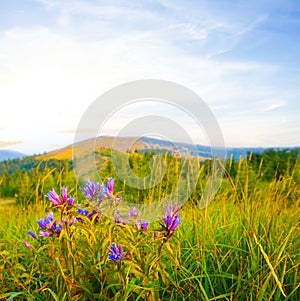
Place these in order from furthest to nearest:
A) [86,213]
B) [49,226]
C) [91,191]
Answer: [86,213] < [91,191] < [49,226]

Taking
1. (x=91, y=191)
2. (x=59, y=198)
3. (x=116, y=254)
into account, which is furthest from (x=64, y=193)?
(x=116, y=254)

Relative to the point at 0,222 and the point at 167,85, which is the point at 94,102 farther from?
the point at 0,222

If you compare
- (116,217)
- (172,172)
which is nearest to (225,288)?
(116,217)

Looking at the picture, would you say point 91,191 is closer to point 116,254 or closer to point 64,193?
point 64,193

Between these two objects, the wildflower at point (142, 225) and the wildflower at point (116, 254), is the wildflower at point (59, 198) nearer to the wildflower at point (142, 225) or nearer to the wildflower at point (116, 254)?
the wildflower at point (116, 254)

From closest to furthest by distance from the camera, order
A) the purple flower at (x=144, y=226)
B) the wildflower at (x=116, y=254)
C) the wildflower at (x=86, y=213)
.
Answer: the wildflower at (x=116, y=254)
the purple flower at (x=144, y=226)
the wildflower at (x=86, y=213)

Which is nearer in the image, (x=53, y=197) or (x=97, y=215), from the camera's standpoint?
(x=53, y=197)

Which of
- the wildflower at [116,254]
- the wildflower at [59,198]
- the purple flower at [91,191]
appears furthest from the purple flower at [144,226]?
the wildflower at [59,198]

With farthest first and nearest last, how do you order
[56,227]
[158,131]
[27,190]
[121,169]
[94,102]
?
1. [27,190]
2. [121,169]
3. [158,131]
4. [94,102]
5. [56,227]

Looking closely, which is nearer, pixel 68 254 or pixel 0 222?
pixel 68 254

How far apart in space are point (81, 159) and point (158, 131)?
2.97 ft

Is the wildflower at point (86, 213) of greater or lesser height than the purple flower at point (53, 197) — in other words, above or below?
below

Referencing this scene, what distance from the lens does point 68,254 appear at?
234cm

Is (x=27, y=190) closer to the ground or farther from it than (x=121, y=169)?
closer to the ground
